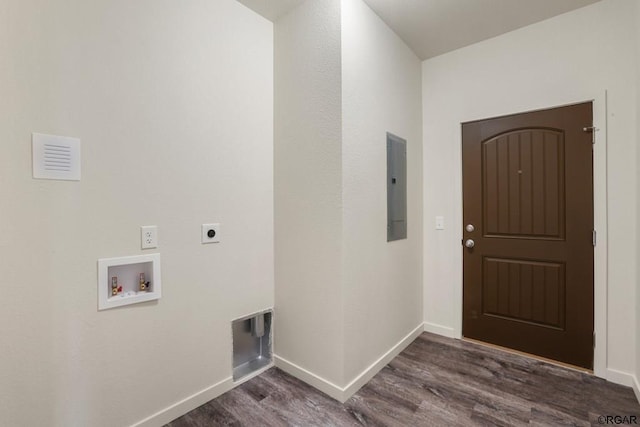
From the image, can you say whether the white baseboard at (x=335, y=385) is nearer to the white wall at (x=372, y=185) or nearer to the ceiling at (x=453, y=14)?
the white wall at (x=372, y=185)

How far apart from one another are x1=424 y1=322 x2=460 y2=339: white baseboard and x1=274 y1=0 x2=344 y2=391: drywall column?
4.85 ft

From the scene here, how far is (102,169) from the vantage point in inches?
58.2

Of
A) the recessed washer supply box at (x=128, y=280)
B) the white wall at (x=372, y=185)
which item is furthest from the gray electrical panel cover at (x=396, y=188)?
the recessed washer supply box at (x=128, y=280)

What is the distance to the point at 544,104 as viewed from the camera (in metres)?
2.31

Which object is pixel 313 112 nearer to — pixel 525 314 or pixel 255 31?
pixel 255 31

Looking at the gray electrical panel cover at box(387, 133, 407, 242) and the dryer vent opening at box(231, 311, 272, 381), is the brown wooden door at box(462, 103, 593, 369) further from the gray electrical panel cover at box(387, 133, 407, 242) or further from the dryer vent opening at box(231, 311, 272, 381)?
the dryer vent opening at box(231, 311, 272, 381)

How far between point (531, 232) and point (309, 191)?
1.95 metres

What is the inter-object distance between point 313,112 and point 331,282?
1230 millimetres

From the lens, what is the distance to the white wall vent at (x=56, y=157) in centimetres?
130

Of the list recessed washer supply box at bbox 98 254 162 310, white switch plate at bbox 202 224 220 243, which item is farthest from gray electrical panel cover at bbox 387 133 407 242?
recessed washer supply box at bbox 98 254 162 310

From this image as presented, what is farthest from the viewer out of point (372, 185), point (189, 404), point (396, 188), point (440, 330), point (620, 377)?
point (440, 330)

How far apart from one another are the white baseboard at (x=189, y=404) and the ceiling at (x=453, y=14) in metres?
2.75

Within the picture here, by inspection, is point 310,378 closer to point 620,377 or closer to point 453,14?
point 620,377

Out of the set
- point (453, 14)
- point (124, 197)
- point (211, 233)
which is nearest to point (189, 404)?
point (211, 233)
